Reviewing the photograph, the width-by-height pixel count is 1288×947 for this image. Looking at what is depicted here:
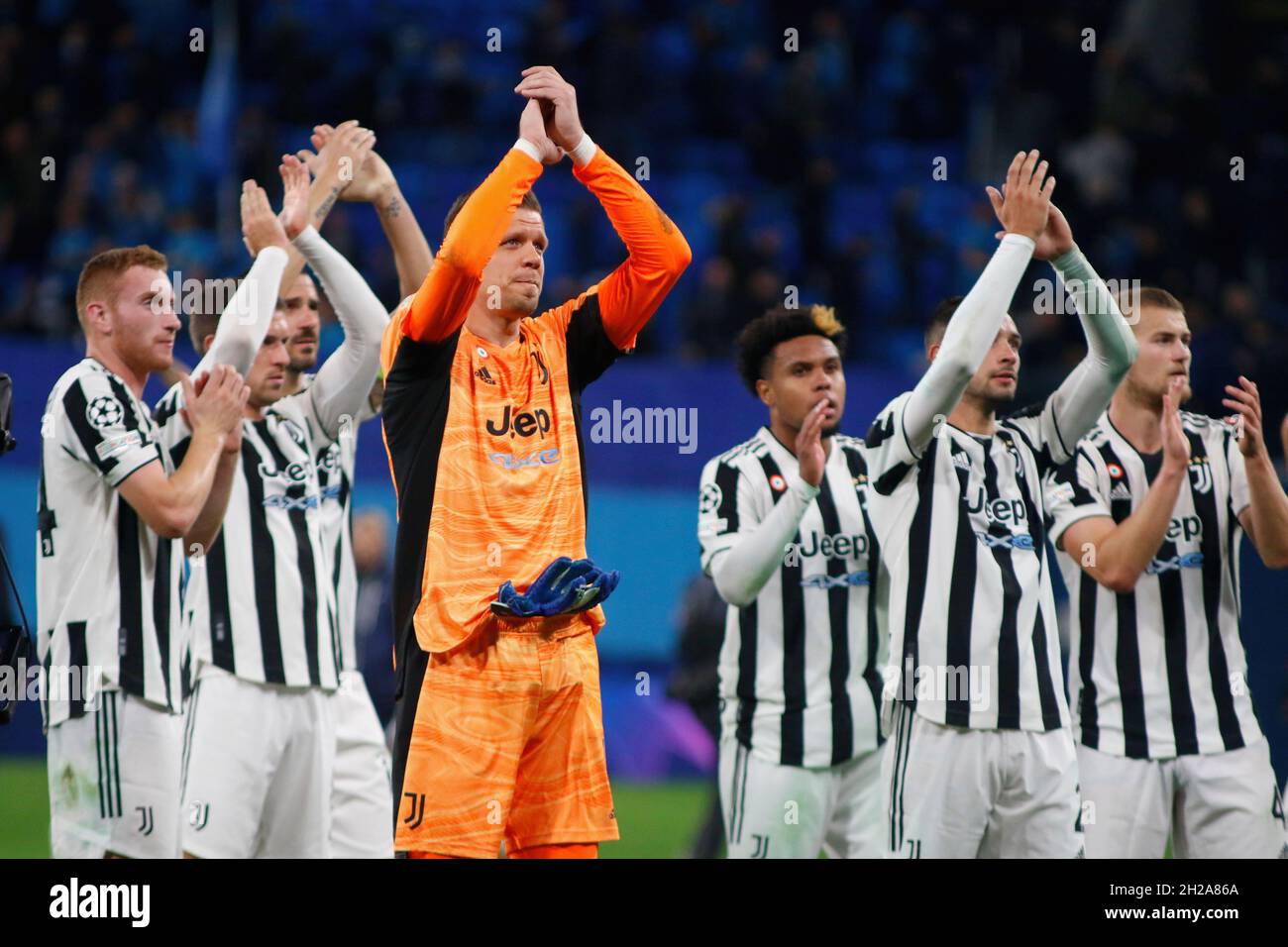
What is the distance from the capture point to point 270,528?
6156 millimetres

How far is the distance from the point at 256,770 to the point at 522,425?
2257mm

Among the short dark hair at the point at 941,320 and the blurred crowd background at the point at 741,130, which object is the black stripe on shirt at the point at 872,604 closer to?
the short dark hair at the point at 941,320

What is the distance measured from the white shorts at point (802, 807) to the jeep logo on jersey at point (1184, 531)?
1349 mm

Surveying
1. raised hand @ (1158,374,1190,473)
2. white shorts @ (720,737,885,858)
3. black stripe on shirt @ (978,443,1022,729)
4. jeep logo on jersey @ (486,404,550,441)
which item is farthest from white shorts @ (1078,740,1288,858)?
jeep logo on jersey @ (486,404,550,441)

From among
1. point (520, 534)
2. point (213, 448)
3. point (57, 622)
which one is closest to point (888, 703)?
point (520, 534)

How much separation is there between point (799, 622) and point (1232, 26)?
12.5 metres

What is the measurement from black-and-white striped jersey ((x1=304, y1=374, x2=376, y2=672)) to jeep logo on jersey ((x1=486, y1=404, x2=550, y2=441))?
2223 mm

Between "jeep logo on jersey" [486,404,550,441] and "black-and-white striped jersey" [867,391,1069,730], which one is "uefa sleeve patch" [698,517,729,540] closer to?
"black-and-white striped jersey" [867,391,1069,730]

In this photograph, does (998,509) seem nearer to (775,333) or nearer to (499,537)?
(775,333)

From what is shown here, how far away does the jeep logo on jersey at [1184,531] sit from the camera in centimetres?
571

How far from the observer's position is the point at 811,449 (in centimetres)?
540

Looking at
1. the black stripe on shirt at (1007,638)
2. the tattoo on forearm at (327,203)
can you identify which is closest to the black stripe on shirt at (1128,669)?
the black stripe on shirt at (1007,638)
